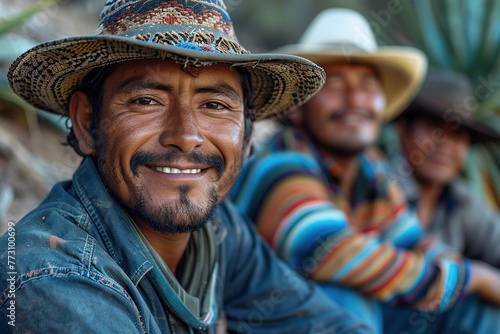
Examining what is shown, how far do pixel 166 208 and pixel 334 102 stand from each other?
1.92m

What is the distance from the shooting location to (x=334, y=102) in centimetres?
369

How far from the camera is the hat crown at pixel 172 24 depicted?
6.26 feet

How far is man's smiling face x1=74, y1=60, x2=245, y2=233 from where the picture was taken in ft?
6.41

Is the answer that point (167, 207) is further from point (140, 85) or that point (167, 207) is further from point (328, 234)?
point (328, 234)

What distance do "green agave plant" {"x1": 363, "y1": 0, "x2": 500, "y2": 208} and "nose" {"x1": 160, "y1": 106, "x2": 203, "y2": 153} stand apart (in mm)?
4365

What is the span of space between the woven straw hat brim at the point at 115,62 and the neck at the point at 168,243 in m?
0.51

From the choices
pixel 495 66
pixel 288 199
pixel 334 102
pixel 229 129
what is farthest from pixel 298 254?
pixel 495 66

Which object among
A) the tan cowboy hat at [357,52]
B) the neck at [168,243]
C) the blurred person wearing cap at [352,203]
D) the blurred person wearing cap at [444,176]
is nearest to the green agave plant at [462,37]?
the blurred person wearing cap at [444,176]

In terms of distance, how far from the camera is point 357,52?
377cm

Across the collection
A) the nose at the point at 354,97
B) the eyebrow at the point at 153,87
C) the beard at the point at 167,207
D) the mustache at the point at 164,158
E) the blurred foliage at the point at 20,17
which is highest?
the eyebrow at the point at 153,87

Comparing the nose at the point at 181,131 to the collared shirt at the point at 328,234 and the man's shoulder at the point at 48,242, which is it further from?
the collared shirt at the point at 328,234

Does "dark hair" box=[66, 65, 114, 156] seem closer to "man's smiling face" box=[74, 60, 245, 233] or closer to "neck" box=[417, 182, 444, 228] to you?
"man's smiling face" box=[74, 60, 245, 233]

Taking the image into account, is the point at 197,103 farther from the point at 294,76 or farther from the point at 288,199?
the point at 288,199

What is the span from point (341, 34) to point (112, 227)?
236 centimetres
